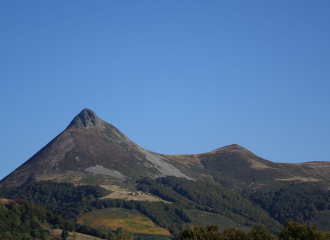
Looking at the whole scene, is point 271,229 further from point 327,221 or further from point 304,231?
point 304,231

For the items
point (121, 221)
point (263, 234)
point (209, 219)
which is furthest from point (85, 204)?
point (263, 234)

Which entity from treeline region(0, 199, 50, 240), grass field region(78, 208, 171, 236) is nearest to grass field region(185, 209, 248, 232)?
grass field region(78, 208, 171, 236)

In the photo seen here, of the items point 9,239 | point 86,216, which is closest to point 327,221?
point 86,216

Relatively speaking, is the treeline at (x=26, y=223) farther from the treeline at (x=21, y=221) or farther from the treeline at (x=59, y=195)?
the treeline at (x=59, y=195)

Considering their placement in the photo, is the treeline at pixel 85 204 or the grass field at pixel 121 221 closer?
the grass field at pixel 121 221

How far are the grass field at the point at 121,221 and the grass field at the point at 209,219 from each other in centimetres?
2270

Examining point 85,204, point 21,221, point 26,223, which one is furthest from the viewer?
point 85,204

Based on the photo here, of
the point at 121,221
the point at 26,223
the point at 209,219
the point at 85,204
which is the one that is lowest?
the point at 209,219

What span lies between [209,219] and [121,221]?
40.5 m

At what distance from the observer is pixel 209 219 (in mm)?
186250

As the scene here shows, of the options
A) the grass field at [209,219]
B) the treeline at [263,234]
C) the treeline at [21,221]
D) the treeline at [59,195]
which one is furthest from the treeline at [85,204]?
the treeline at [263,234]

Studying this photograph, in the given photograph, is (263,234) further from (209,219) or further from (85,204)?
(209,219)

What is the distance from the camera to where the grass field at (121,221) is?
517 ft

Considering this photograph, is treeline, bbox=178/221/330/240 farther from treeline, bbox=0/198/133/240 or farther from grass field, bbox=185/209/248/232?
grass field, bbox=185/209/248/232
